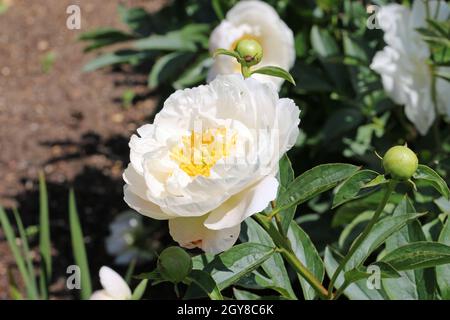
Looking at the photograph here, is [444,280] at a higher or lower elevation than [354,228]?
higher

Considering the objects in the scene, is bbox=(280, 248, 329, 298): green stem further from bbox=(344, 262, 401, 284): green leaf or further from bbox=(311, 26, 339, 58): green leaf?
bbox=(311, 26, 339, 58): green leaf

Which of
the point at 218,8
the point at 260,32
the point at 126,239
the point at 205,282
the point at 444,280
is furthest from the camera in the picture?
the point at 126,239

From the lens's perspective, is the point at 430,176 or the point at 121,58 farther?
the point at 121,58

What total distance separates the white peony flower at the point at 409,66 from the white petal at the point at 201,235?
60 cm

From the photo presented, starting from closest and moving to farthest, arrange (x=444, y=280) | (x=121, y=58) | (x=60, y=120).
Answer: (x=444, y=280)
(x=121, y=58)
(x=60, y=120)

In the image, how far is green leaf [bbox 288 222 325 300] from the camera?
3.00ft

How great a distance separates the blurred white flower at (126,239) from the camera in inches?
79.3

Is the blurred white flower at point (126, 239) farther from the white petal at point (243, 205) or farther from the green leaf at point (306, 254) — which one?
the white petal at point (243, 205)

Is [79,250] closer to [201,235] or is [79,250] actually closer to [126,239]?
[126,239]

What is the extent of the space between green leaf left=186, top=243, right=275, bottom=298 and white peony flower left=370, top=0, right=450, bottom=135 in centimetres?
53

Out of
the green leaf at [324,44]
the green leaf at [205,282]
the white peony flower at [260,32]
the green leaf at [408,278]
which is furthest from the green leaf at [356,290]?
the green leaf at [324,44]

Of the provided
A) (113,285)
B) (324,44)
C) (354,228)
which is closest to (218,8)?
(324,44)

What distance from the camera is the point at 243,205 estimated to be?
71 cm

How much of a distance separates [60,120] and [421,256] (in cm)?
195
